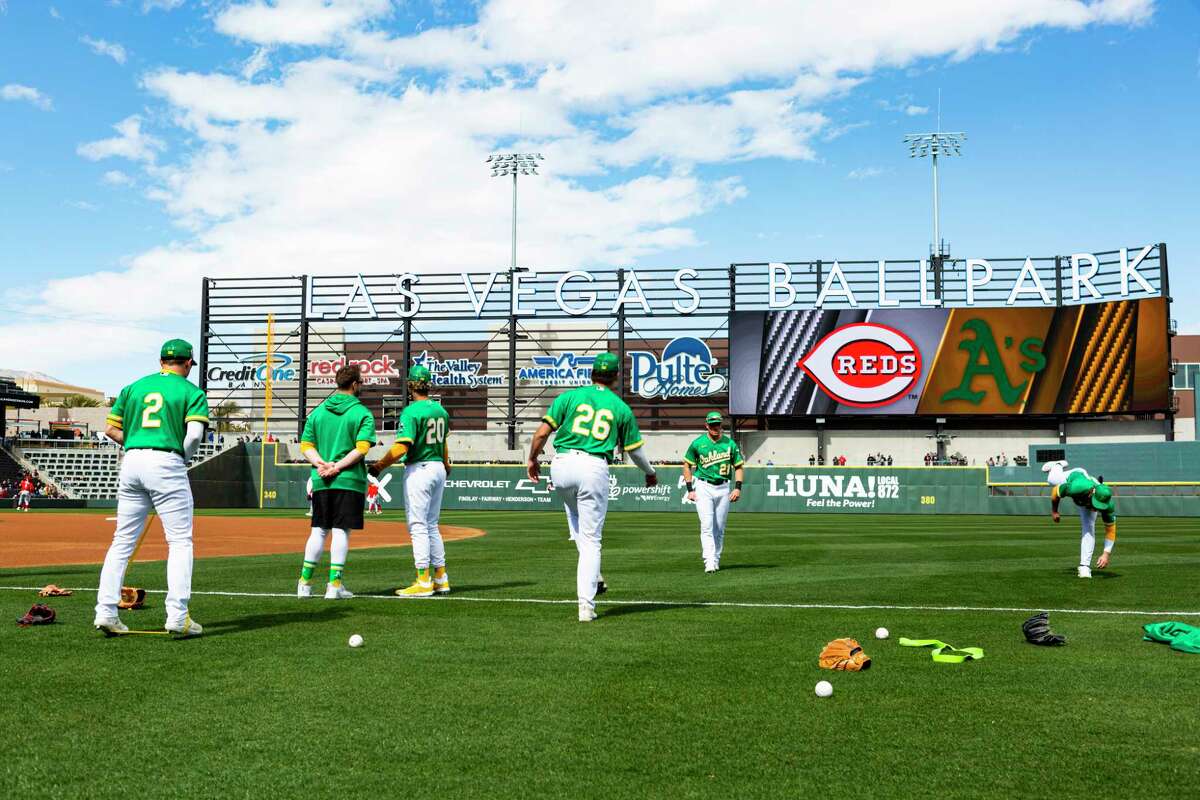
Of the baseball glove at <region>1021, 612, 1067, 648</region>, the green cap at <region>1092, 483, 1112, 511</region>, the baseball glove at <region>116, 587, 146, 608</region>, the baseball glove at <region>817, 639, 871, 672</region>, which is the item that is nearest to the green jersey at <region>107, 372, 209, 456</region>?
the baseball glove at <region>116, 587, 146, 608</region>

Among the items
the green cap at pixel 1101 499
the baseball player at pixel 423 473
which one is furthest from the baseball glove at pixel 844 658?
the green cap at pixel 1101 499

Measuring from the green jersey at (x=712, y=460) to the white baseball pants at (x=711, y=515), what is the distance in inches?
4.2

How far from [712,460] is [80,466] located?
45.0 meters

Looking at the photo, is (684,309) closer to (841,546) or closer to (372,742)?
(841,546)

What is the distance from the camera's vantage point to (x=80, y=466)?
161 ft

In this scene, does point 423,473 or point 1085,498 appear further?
point 1085,498

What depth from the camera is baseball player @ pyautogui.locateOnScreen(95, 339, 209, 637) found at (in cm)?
674

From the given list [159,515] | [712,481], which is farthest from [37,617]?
[712,481]

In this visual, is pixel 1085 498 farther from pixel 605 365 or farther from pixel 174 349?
pixel 174 349

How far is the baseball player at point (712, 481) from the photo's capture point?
1233cm

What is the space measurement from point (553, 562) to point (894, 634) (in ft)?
22.9

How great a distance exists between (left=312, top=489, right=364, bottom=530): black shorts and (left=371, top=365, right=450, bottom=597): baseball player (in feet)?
1.42

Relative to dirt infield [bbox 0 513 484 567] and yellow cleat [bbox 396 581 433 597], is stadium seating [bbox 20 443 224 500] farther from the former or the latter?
yellow cleat [bbox 396 581 433 597]

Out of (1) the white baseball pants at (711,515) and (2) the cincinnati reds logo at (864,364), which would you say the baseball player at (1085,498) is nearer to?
(1) the white baseball pants at (711,515)
